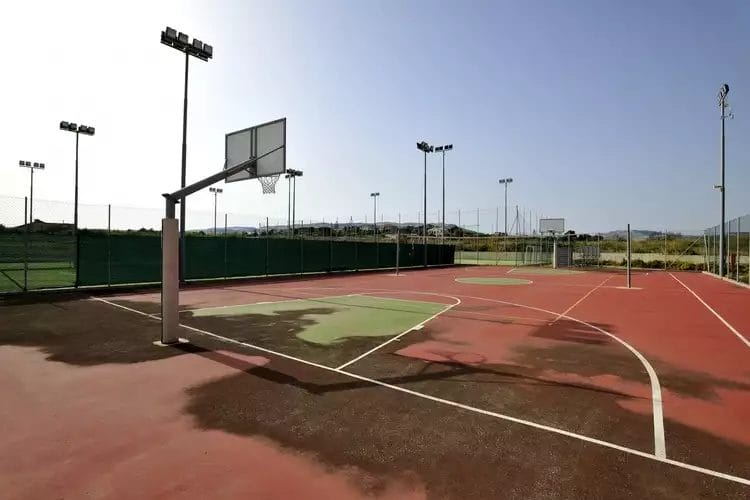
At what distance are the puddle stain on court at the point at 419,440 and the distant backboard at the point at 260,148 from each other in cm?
649

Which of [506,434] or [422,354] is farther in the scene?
[422,354]

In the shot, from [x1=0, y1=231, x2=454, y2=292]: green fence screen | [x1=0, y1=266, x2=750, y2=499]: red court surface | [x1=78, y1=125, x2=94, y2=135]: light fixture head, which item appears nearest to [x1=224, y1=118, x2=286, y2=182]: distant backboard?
[x1=0, y1=266, x2=750, y2=499]: red court surface

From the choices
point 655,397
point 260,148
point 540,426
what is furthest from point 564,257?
point 540,426

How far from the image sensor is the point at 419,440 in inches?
165

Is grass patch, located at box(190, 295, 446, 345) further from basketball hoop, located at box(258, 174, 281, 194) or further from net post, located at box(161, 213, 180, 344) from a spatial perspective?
basketball hoop, located at box(258, 174, 281, 194)

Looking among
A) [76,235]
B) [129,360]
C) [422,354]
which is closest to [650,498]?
[422,354]

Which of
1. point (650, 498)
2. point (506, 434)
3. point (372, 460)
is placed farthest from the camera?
point (506, 434)

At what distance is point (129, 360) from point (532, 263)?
4245cm

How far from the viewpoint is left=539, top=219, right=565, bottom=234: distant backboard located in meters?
44.5

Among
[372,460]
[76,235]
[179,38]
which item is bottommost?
[372,460]

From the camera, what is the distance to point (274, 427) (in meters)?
4.46

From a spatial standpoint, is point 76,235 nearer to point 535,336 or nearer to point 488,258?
point 535,336

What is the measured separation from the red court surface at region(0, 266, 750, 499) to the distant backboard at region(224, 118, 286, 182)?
13.6ft

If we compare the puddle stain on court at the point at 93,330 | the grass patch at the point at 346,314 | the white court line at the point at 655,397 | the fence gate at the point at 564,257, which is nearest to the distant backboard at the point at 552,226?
the fence gate at the point at 564,257
